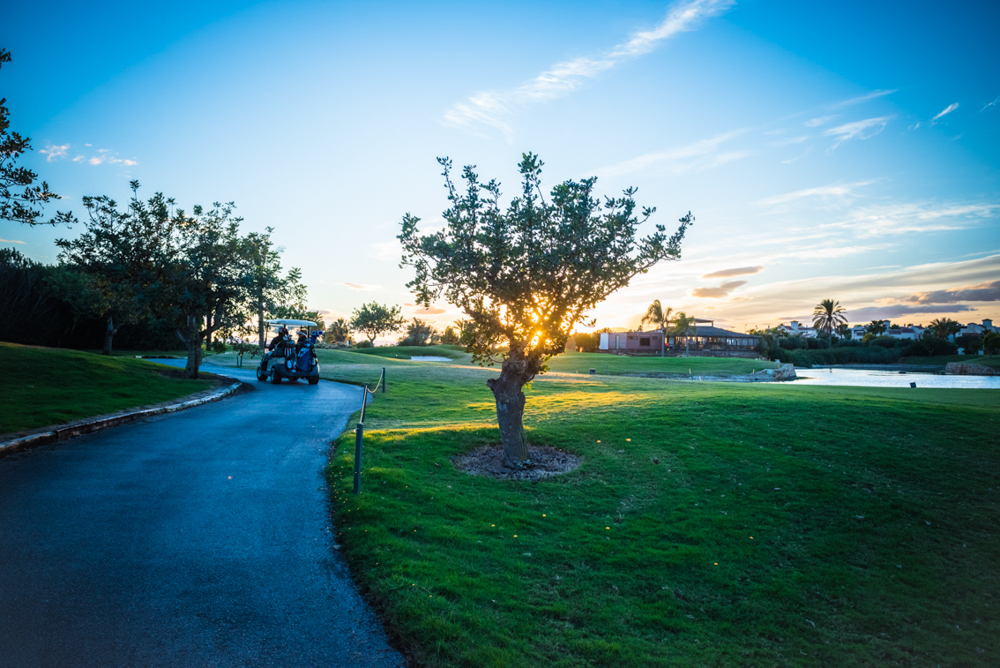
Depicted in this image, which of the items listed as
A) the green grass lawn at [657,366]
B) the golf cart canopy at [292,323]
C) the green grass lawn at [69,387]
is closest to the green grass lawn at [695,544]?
the green grass lawn at [69,387]

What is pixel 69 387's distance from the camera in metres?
18.2

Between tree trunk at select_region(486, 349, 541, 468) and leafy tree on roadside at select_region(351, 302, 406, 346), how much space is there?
89.4 m

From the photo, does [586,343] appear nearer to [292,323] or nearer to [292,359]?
[292,359]

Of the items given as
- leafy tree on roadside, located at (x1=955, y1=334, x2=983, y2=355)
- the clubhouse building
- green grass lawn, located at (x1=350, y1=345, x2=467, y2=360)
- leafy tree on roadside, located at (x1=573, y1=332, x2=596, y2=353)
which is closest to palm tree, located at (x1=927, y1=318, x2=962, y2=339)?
leafy tree on roadside, located at (x1=955, y1=334, x2=983, y2=355)

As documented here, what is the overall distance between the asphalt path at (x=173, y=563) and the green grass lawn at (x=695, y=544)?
0.56 meters

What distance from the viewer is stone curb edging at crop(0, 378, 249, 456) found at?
11023 millimetres

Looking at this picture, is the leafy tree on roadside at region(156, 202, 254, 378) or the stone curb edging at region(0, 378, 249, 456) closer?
the stone curb edging at region(0, 378, 249, 456)

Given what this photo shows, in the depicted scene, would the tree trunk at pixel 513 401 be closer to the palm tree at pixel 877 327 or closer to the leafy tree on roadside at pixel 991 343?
the leafy tree on roadside at pixel 991 343

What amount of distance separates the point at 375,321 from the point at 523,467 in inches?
3573

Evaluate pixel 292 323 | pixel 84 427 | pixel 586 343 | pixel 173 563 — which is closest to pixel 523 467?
pixel 173 563

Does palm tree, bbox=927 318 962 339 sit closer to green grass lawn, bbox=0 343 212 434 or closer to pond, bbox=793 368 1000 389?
pond, bbox=793 368 1000 389

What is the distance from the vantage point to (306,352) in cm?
2711

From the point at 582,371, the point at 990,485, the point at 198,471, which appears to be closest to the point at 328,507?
the point at 198,471

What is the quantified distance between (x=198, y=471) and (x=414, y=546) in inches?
223
